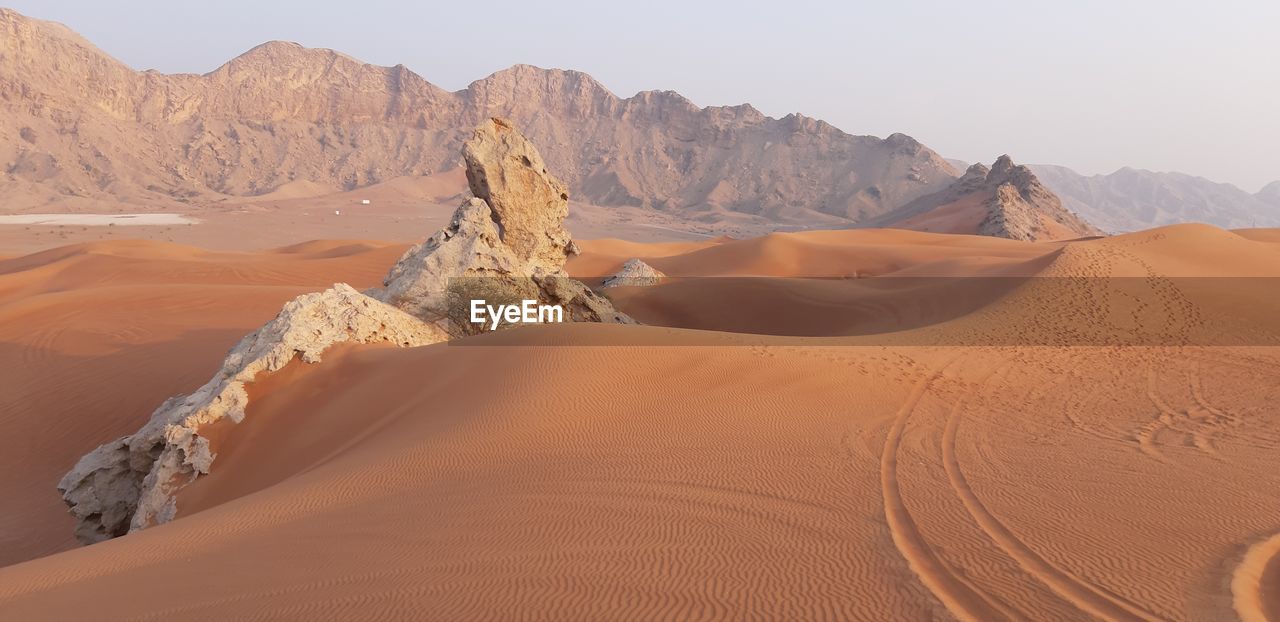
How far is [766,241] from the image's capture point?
95.6ft

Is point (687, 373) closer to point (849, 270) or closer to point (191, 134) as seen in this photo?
point (849, 270)

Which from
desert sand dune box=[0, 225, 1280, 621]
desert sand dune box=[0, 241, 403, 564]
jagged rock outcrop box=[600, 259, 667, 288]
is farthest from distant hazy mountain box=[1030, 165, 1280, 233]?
desert sand dune box=[0, 241, 403, 564]

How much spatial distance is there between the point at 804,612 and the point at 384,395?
6.20 metres

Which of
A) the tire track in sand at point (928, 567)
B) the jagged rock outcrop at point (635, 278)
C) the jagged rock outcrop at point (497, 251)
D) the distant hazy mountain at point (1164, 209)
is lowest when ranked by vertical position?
the jagged rock outcrop at point (635, 278)

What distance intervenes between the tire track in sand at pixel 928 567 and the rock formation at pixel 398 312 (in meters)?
6.83

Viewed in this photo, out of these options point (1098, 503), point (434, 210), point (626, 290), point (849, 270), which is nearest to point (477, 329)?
point (626, 290)

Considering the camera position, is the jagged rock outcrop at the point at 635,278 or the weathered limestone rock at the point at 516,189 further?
the jagged rock outcrop at the point at 635,278

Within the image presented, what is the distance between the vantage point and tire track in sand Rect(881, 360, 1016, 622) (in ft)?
12.0

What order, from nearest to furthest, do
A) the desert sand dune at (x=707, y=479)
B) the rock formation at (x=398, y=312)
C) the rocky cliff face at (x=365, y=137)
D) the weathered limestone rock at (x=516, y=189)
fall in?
the desert sand dune at (x=707, y=479) → the rock formation at (x=398, y=312) → the weathered limestone rock at (x=516, y=189) → the rocky cliff face at (x=365, y=137)

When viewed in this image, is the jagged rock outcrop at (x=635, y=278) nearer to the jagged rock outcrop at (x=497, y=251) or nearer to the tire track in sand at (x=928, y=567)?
the jagged rock outcrop at (x=497, y=251)

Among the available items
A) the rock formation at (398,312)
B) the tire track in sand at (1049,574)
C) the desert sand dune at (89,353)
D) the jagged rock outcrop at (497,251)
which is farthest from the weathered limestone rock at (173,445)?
the tire track in sand at (1049,574)

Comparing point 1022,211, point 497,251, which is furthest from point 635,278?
point 1022,211

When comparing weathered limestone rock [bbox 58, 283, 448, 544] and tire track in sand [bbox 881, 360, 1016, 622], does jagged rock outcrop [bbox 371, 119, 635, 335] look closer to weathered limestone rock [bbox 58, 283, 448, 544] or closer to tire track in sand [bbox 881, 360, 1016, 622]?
weathered limestone rock [bbox 58, 283, 448, 544]

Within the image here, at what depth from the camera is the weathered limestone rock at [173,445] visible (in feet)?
25.4
